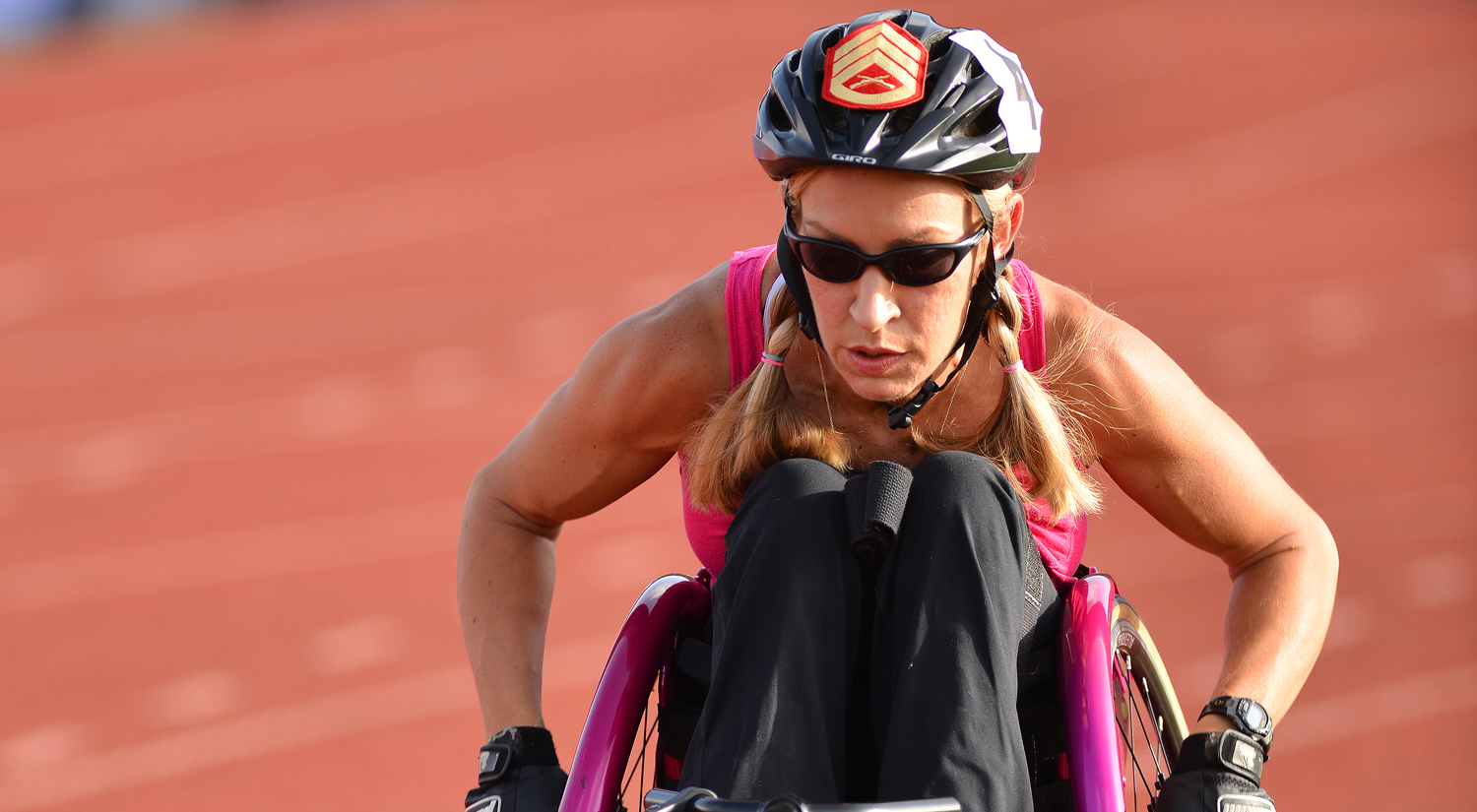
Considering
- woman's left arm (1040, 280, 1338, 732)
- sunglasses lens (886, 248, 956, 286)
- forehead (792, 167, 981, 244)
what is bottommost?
woman's left arm (1040, 280, 1338, 732)

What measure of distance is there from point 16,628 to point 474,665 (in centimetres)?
562

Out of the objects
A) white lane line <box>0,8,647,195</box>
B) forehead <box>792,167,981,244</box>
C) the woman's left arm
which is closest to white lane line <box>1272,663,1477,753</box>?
the woman's left arm

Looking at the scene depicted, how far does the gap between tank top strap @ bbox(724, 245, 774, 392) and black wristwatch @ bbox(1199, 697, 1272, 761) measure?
89 cm

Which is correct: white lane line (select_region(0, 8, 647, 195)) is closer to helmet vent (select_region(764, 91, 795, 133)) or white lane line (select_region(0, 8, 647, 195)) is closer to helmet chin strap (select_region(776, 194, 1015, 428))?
helmet vent (select_region(764, 91, 795, 133))

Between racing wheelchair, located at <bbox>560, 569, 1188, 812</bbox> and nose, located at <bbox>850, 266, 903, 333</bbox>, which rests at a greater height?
nose, located at <bbox>850, 266, 903, 333</bbox>

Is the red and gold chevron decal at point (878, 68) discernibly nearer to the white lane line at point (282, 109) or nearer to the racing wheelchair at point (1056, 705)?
the racing wheelchair at point (1056, 705)

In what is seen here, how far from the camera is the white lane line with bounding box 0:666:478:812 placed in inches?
233

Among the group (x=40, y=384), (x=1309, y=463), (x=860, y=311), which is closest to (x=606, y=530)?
(x=1309, y=463)

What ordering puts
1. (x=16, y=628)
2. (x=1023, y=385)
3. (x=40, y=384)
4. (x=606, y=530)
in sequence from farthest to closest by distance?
(x=40, y=384), (x=606, y=530), (x=16, y=628), (x=1023, y=385)

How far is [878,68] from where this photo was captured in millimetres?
2283

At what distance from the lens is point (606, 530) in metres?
7.94

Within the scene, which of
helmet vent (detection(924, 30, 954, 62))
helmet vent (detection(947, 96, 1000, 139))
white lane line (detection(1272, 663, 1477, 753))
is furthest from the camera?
white lane line (detection(1272, 663, 1477, 753))

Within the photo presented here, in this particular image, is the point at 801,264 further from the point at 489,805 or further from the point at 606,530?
the point at 606,530

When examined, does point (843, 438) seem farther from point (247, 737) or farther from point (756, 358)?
point (247, 737)
